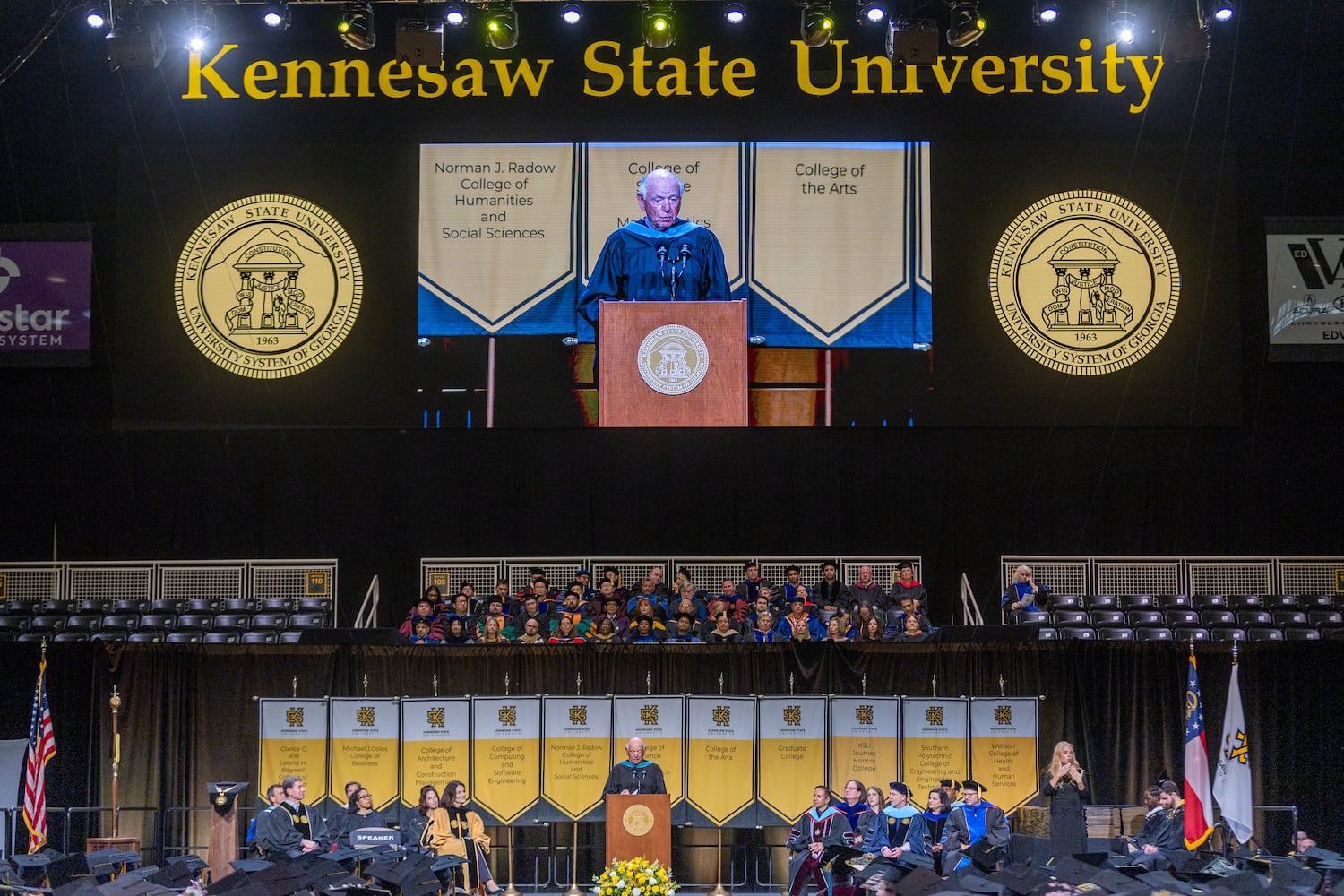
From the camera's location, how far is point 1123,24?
57.1 feet

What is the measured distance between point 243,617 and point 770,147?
9.90 metres

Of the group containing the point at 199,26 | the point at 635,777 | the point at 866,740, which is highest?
the point at 199,26

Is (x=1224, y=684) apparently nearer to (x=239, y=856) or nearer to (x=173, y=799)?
(x=239, y=856)

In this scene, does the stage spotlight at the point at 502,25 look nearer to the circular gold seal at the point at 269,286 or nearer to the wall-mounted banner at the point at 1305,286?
the circular gold seal at the point at 269,286

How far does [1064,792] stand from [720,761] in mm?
3721

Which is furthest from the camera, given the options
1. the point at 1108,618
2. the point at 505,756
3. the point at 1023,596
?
the point at 1108,618

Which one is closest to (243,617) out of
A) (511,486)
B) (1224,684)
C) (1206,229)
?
(511,486)

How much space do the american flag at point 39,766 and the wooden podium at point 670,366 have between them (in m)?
7.72

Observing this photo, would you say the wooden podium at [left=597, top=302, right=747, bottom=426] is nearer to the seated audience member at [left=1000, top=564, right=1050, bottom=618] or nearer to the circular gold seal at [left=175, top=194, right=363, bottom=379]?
the seated audience member at [left=1000, top=564, right=1050, bottom=618]

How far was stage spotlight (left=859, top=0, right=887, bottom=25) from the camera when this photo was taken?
696 inches

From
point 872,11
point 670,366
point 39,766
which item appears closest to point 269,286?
point 670,366

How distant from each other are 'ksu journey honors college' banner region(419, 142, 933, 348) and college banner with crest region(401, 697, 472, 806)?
6.47 meters

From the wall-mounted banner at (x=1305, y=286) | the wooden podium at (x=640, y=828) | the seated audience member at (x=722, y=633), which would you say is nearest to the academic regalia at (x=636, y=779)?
the wooden podium at (x=640, y=828)

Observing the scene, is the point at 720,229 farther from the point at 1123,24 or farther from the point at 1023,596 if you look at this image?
the point at 1023,596
